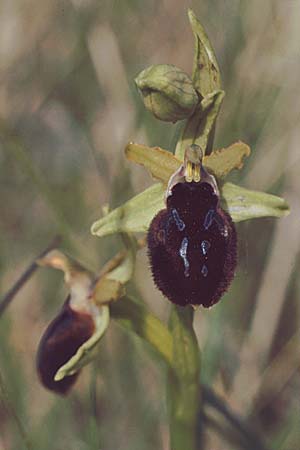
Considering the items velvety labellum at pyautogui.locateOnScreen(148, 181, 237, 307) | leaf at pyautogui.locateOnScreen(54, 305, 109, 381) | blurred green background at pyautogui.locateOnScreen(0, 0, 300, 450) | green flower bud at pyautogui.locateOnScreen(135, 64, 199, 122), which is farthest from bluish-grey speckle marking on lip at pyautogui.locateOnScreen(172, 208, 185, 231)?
blurred green background at pyautogui.locateOnScreen(0, 0, 300, 450)

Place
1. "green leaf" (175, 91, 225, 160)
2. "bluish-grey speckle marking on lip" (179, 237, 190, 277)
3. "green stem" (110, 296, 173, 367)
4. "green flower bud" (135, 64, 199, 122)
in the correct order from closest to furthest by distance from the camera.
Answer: "green flower bud" (135, 64, 199, 122)
"bluish-grey speckle marking on lip" (179, 237, 190, 277)
"green leaf" (175, 91, 225, 160)
"green stem" (110, 296, 173, 367)

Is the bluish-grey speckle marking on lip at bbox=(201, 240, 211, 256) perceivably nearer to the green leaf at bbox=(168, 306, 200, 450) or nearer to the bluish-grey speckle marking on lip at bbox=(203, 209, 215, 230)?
the bluish-grey speckle marking on lip at bbox=(203, 209, 215, 230)

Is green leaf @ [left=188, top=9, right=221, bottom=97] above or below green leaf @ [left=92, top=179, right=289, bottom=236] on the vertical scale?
above

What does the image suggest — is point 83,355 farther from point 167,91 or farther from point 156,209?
point 167,91

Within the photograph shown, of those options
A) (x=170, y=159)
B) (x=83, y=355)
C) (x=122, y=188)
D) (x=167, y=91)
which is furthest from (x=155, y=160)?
(x=122, y=188)

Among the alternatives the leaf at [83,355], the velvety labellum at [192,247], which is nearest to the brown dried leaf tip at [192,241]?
the velvety labellum at [192,247]
